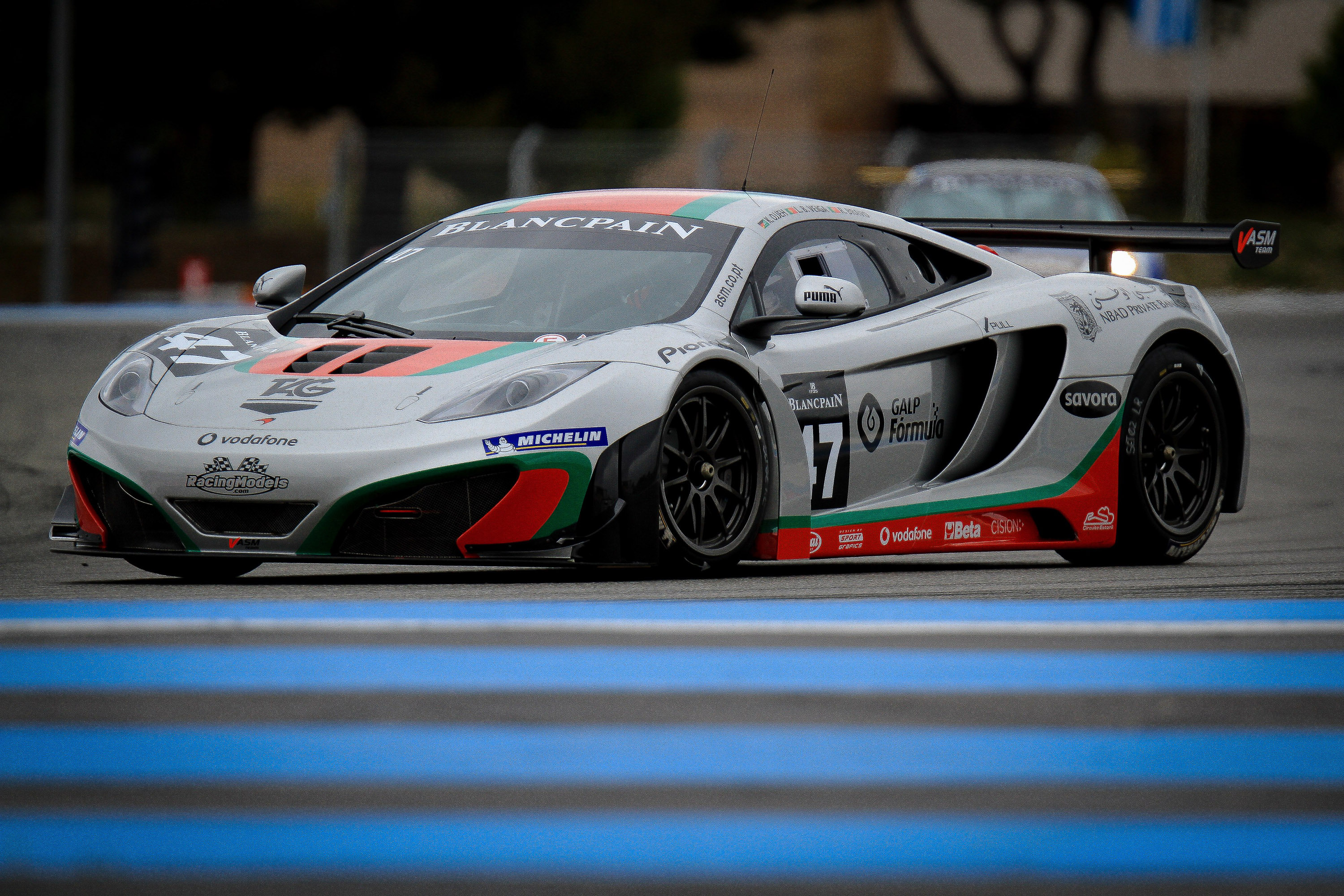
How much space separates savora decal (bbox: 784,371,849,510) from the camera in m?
6.98

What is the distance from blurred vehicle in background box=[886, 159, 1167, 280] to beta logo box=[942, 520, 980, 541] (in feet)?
24.7

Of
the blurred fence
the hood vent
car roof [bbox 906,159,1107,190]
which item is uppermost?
the blurred fence

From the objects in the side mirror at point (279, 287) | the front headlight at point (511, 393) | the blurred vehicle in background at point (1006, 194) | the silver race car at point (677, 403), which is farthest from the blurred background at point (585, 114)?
the front headlight at point (511, 393)

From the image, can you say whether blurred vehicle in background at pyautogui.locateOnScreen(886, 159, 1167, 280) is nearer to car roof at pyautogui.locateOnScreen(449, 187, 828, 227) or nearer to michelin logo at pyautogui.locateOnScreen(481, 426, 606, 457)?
car roof at pyautogui.locateOnScreen(449, 187, 828, 227)

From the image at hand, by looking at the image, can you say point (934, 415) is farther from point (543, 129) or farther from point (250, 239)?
point (250, 239)

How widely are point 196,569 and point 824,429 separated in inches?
78.4

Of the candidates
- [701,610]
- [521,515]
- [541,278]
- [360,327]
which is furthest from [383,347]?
[701,610]

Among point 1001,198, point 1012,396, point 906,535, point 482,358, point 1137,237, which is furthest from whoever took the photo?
point 1001,198

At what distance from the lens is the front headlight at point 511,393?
20.7 feet

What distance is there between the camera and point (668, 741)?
3752 mm

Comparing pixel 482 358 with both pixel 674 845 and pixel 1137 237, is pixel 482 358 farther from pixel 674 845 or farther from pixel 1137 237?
pixel 674 845

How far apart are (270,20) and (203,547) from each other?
93.6 feet

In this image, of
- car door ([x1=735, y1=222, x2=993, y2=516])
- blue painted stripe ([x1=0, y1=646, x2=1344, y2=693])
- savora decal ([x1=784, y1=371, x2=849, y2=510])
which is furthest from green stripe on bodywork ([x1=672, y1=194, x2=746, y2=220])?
blue painted stripe ([x1=0, y1=646, x2=1344, y2=693])

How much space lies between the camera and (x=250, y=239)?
41406 mm
